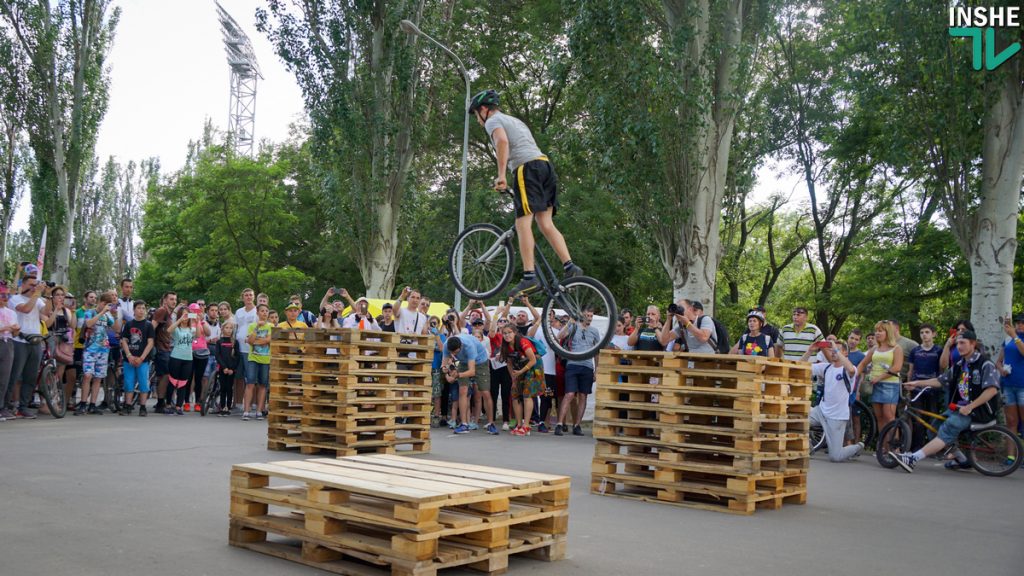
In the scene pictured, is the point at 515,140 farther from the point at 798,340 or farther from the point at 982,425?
the point at 982,425

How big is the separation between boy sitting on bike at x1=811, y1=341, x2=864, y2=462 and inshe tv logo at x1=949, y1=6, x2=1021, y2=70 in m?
6.68

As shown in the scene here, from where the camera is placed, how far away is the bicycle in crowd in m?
13.9

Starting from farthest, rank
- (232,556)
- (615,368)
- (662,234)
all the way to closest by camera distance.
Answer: (662,234), (615,368), (232,556)

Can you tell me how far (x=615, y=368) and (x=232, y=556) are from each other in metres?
5.09

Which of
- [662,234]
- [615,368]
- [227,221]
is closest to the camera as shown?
[615,368]

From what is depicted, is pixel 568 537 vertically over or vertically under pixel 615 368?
under

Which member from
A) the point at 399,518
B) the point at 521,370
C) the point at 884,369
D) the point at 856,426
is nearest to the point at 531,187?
the point at 399,518

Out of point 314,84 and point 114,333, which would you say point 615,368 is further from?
point 314,84

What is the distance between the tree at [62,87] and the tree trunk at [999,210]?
31.3 m

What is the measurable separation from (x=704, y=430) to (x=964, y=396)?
18.1ft

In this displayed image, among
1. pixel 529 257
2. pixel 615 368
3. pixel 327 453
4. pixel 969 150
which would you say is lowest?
pixel 327 453

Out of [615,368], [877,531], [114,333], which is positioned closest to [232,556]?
[615,368]

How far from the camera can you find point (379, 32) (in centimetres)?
2345

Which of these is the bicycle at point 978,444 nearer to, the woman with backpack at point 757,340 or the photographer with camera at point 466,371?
the woman with backpack at point 757,340
